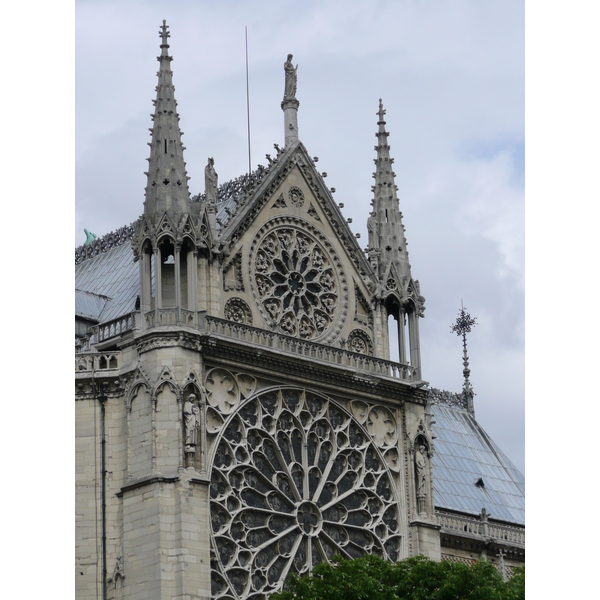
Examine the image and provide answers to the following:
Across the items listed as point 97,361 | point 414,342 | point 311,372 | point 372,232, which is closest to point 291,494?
point 311,372

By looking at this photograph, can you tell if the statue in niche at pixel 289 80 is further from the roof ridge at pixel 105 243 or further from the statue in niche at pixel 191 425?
the statue in niche at pixel 191 425

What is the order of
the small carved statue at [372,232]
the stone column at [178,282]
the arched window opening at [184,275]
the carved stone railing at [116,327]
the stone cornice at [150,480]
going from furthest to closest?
1. the small carved statue at [372,232]
2. the arched window opening at [184,275]
3. the carved stone railing at [116,327]
4. the stone column at [178,282]
5. the stone cornice at [150,480]

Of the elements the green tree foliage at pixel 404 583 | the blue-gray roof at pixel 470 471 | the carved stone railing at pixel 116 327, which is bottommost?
the green tree foliage at pixel 404 583

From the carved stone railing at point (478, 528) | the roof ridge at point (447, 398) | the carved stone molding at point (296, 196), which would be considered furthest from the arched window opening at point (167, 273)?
the roof ridge at point (447, 398)

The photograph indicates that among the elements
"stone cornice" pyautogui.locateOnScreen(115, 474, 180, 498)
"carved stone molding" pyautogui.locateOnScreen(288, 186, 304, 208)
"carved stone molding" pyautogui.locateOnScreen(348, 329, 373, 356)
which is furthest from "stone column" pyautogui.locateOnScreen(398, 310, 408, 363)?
"stone cornice" pyautogui.locateOnScreen(115, 474, 180, 498)

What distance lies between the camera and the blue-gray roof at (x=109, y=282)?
54562 millimetres

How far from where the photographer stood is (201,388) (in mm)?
47438

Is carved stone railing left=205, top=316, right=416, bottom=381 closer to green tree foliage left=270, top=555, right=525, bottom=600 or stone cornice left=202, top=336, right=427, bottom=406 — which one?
stone cornice left=202, top=336, right=427, bottom=406

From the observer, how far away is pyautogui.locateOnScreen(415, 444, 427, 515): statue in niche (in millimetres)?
53125

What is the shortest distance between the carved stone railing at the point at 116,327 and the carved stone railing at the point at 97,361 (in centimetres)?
83

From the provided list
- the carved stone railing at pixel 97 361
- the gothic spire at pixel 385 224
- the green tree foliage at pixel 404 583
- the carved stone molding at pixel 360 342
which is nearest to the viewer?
the green tree foliage at pixel 404 583

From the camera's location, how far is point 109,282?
189 feet

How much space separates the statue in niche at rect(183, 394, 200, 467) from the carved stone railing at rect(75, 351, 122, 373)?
3.04m

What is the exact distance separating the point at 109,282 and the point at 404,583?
65.8ft
